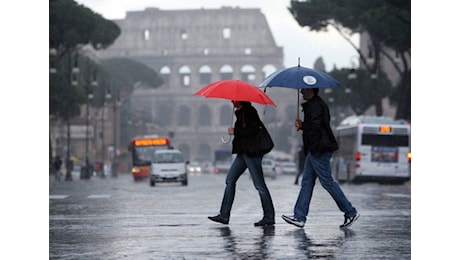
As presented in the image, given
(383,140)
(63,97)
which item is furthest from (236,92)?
(63,97)

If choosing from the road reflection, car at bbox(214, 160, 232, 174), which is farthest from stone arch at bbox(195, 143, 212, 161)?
the road reflection

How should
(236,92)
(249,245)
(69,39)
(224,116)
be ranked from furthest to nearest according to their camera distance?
(224,116) → (69,39) → (236,92) → (249,245)

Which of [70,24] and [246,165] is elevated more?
[70,24]

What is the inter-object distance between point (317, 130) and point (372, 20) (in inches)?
1407

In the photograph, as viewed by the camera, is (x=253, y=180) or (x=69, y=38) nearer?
(x=253, y=180)

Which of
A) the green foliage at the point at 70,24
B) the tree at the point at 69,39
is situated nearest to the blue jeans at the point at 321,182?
the tree at the point at 69,39

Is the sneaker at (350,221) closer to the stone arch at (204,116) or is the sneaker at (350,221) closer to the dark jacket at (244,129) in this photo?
the dark jacket at (244,129)

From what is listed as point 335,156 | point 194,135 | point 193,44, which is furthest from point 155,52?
point 335,156

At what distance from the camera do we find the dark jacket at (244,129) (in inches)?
527

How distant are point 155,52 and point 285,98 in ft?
89.5

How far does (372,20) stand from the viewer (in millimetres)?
47812

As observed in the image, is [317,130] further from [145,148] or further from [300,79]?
[145,148]

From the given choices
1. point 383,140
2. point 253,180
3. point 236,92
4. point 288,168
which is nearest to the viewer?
point 253,180

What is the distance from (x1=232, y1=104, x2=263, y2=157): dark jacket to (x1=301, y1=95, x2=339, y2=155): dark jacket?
816 mm
